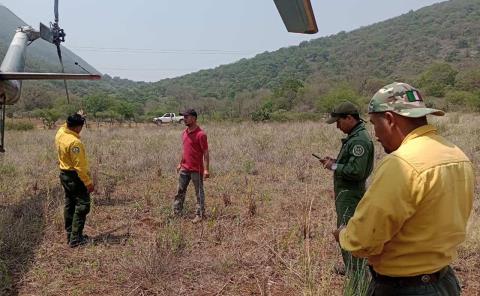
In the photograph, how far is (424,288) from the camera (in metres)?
1.75

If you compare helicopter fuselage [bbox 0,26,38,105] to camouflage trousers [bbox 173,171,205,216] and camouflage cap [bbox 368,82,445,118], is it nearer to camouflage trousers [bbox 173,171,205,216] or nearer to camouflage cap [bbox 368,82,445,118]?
camouflage trousers [bbox 173,171,205,216]

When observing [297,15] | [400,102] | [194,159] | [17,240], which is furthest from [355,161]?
[17,240]

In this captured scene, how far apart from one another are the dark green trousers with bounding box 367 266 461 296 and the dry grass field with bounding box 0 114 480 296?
710 mm

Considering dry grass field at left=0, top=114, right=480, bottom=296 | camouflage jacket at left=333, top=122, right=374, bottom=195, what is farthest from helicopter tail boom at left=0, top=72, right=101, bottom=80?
camouflage jacket at left=333, top=122, right=374, bottom=195

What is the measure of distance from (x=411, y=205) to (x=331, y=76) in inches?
3122

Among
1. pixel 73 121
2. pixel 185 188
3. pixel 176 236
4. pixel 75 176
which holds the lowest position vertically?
pixel 176 236

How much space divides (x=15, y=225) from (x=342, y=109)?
421 centimetres

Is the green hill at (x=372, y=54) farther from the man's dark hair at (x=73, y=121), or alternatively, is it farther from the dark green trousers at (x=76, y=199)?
the dark green trousers at (x=76, y=199)

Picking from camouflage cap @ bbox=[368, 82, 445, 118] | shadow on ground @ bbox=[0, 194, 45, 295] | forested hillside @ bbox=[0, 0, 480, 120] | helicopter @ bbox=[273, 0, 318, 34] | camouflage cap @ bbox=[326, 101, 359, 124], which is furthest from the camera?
forested hillside @ bbox=[0, 0, 480, 120]

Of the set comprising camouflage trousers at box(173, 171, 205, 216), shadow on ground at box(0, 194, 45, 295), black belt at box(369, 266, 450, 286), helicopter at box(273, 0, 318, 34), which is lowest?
shadow on ground at box(0, 194, 45, 295)

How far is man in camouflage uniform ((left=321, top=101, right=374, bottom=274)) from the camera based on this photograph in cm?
337

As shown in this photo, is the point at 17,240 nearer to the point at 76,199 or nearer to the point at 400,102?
the point at 76,199

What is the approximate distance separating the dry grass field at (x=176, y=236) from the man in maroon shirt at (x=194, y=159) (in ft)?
0.91

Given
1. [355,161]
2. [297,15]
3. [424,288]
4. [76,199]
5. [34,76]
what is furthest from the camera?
[34,76]
